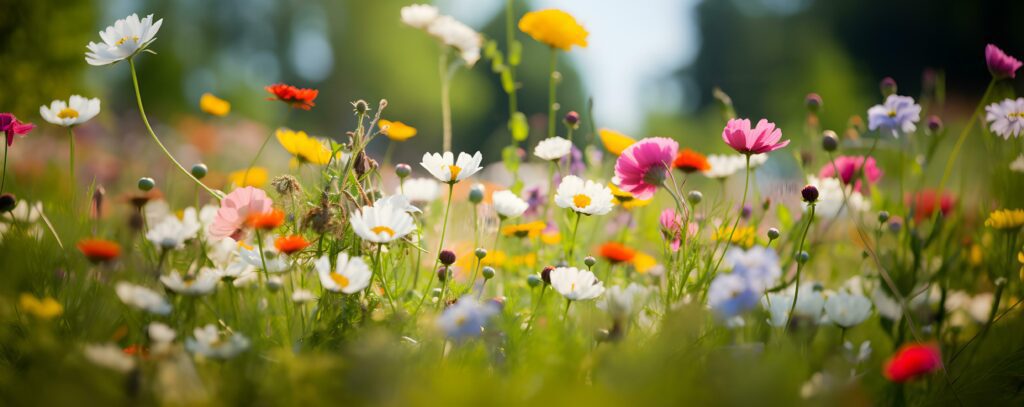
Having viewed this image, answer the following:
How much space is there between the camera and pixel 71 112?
3.82 feet

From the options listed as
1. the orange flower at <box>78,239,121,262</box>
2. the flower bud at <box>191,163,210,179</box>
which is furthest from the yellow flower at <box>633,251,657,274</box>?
the orange flower at <box>78,239,121,262</box>

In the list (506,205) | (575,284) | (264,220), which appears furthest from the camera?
A: (506,205)

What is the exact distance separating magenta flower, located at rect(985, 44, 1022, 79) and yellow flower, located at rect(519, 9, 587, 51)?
0.79m

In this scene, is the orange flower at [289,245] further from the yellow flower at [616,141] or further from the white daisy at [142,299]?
the yellow flower at [616,141]

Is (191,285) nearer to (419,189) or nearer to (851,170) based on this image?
(419,189)

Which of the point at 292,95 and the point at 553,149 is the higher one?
the point at 292,95

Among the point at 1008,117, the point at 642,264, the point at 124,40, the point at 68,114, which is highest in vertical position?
the point at 124,40

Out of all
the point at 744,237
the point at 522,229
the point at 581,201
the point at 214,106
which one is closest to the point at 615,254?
the point at 581,201

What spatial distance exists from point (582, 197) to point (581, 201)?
1 cm

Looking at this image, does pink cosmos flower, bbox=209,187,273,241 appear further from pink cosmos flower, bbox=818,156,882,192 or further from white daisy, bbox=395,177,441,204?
pink cosmos flower, bbox=818,156,882,192

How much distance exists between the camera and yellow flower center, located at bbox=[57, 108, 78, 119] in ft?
3.80

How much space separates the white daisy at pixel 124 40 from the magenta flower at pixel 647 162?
760 mm

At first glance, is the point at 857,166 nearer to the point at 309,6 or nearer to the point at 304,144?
the point at 304,144

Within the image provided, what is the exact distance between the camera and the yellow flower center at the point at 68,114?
1157 mm
